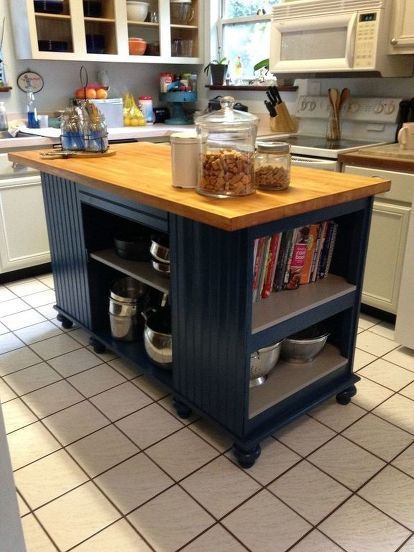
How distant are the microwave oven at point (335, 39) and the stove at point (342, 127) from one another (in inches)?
7.7

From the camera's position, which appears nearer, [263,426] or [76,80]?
[263,426]

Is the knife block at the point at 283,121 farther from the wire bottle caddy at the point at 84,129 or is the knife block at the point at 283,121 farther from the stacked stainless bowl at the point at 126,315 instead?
the stacked stainless bowl at the point at 126,315

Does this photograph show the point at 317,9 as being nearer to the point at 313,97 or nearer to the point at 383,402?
the point at 313,97

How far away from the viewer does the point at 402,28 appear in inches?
102

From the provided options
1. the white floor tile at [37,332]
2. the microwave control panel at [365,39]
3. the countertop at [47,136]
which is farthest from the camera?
the countertop at [47,136]

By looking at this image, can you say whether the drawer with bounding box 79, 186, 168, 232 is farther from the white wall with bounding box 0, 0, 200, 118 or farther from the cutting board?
the white wall with bounding box 0, 0, 200, 118

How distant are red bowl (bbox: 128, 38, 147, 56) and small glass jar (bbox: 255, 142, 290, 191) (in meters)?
2.58

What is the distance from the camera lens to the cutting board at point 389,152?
239 cm

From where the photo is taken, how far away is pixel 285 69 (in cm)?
310

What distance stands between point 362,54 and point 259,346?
6.42 ft

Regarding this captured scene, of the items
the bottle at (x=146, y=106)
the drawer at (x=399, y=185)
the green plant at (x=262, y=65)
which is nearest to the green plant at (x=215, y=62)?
the green plant at (x=262, y=65)

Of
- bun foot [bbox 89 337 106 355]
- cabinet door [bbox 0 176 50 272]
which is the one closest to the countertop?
cabinet door [bbox 0 176 50 272]

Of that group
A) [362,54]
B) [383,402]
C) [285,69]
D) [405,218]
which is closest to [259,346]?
[383,402]

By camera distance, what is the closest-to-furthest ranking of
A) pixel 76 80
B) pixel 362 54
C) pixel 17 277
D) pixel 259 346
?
pixel 259 346
pixel 362 54
pixel 17 277
pixel 76 80
